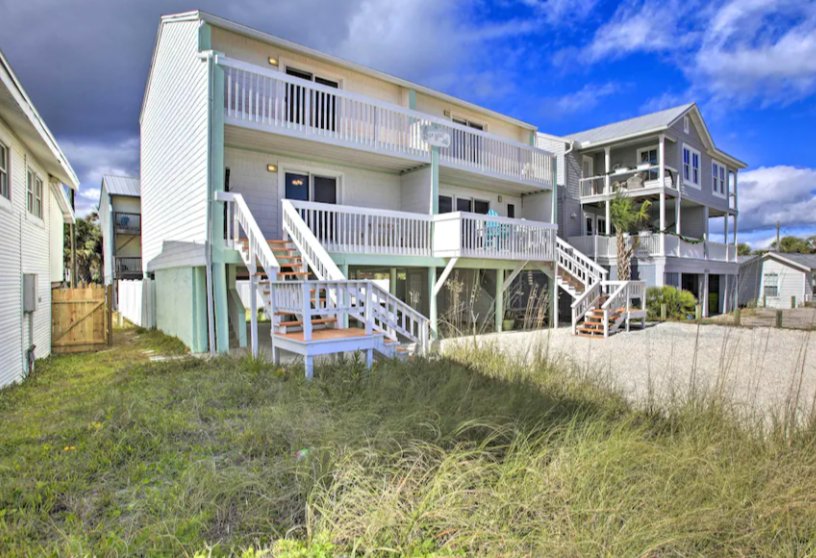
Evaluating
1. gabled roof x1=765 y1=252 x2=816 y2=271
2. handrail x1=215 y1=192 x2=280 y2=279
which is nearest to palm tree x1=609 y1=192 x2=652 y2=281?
handrail x1=215 y1=192 x2=280 y2=279

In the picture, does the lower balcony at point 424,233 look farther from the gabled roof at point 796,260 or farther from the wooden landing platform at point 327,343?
the gabled roof at point 796,260

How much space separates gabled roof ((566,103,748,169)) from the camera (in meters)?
19.0

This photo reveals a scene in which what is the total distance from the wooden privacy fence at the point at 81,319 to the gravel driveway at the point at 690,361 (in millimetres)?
9558

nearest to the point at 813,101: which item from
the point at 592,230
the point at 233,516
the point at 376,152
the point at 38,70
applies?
the point at 592,230

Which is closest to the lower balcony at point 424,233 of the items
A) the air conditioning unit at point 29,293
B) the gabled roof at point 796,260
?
the air conditioning unit at point 29,293

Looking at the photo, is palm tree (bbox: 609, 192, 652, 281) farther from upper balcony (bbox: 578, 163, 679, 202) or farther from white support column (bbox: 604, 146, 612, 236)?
upper balcony (bbox: 578, 163, 679, 202)

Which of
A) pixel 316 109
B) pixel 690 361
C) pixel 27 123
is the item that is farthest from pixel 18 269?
pixel 690 361

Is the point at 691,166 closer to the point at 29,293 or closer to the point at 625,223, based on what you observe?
the point at 625,223

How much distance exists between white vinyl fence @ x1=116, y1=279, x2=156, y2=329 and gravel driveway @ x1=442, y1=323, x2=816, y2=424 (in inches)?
477

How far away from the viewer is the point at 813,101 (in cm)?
1828

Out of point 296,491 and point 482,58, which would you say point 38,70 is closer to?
point 482,58

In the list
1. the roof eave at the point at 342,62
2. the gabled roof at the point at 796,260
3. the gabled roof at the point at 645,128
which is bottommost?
the gabled roof at the point at 796,260

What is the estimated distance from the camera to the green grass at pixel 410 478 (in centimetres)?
231

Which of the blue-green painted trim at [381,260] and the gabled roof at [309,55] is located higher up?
the gabled roof at [309,55]
